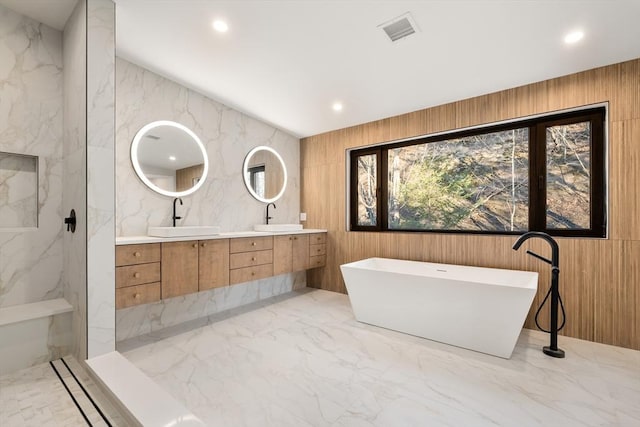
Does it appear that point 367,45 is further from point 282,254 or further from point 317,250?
point 317,250

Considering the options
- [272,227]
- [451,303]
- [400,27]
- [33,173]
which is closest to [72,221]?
[33,173]

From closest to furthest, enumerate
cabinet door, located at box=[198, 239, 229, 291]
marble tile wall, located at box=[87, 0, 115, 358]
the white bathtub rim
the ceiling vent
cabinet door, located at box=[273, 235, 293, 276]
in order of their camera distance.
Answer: marble tile wall, located at box=[87, 0, 115, 358], the ceiling vent, the white bathtub rim, cabinet door, located at box=[198, 239, 229, 291], cabinet door, located at box=[273, 235, 293, 276]

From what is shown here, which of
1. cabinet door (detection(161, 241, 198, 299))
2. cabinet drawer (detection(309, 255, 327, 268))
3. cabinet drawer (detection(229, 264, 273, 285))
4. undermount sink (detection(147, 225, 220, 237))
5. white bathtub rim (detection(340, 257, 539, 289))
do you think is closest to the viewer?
white bathtub rim (detection(340, 257, 539, 289))

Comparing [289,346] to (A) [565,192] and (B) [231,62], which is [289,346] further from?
(A) [565,192]

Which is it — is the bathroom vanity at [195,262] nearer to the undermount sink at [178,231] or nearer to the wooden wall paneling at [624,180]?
the undermount sink at [178,231]

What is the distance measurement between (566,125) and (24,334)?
16.3 feet

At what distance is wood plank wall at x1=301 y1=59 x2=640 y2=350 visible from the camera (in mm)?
2482

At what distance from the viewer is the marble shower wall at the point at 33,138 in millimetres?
2311

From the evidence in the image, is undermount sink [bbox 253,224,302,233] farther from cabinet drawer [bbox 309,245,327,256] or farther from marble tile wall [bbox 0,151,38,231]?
marble tile wall [bbox 0,151,38,231]

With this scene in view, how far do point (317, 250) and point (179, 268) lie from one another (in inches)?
81.4

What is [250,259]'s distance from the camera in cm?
338

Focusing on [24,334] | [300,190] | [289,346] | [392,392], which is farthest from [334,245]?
[24,334]

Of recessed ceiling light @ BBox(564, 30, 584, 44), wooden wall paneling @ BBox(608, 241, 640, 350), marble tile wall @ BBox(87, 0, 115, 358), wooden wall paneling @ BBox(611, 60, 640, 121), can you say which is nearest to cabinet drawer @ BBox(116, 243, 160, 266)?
marble tile wall @ BBox(87, 0, 115, 358)

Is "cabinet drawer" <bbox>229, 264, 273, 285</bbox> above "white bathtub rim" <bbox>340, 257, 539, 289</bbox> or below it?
below
